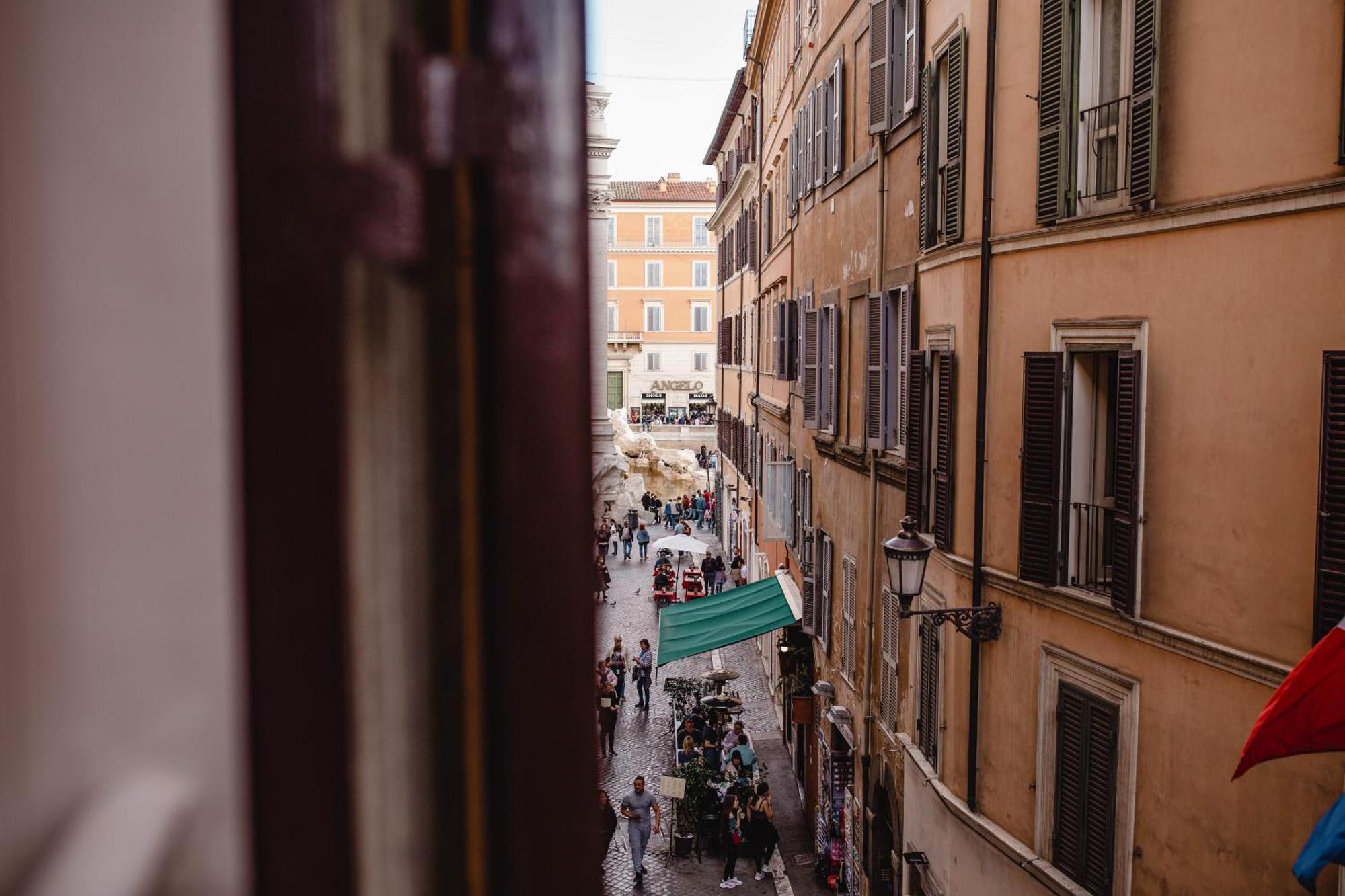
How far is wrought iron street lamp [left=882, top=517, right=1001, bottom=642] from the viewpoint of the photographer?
8.53 metres

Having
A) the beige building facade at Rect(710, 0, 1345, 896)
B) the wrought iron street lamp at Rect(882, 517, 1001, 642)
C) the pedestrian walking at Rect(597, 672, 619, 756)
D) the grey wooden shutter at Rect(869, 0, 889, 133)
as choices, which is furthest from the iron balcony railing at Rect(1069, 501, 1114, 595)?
the pedestrian walking at Rect(597, 672, 619, 756)

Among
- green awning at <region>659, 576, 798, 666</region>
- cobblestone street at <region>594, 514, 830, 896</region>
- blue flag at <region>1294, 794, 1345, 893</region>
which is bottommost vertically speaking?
cobblestone street at <region>594, 514, 830, 896</region>

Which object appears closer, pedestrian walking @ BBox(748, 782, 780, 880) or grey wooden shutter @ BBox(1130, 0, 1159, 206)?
grey wooden shutter @ BBox(1130, 0, 1159, 206)

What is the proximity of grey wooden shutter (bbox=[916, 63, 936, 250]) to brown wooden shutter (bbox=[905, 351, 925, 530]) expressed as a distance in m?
1.04

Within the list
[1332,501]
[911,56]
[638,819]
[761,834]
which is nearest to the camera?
[1332,501]

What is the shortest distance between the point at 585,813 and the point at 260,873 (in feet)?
1.05

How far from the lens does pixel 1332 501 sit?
18.7 ft

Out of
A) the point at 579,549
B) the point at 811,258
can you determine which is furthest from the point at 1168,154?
the point at 811,258

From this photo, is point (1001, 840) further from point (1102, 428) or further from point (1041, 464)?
point (1102, 428)

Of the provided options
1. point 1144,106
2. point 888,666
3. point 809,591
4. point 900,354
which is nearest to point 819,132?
point 900,354

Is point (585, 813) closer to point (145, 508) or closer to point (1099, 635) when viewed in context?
point (145, 508)

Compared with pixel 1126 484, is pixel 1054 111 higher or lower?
higher

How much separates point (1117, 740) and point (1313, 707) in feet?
8.17

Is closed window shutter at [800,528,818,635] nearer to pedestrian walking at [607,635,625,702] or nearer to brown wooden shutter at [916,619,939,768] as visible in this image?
pedestrian walking at [607,635,625,702]
